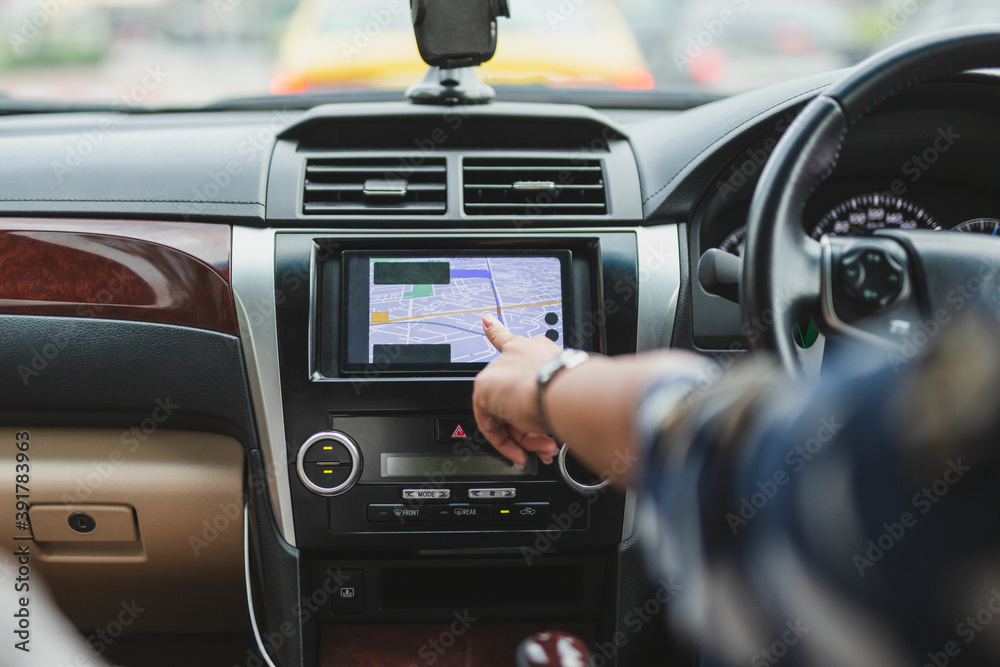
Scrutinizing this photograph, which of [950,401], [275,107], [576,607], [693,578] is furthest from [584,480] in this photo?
[275,107]

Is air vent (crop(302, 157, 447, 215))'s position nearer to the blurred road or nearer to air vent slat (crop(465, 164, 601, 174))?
air vent slat (crop(465, 164, 601, 174))

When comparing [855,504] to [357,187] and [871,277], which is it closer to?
[871,277]

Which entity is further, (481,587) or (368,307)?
(481,587)

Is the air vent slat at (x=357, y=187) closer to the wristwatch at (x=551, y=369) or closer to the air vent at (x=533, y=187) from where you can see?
the air vent at (x=533, y=187)

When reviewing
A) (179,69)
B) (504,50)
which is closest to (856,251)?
(504,50)

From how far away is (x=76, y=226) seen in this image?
171 centimetres

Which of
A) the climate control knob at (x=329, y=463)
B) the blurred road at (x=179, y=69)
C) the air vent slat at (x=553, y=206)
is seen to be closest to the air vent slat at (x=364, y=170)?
the air vent slat at (x=553, y=206)

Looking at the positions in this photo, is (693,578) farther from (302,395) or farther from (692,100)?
(692,100)

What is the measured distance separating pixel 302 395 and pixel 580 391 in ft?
2.95

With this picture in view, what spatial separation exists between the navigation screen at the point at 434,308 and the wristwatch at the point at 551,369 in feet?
2.16

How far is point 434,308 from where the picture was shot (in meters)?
1.71

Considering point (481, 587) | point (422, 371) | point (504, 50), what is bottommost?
point (481, 587)

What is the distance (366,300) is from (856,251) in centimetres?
93

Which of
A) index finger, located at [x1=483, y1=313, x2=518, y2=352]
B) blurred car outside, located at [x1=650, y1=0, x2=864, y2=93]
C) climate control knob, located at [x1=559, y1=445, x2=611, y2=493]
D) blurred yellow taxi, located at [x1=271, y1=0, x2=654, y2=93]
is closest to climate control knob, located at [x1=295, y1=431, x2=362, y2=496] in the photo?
climate control knob, located at [x1=559, y1=445, x2=611, y2=493]
